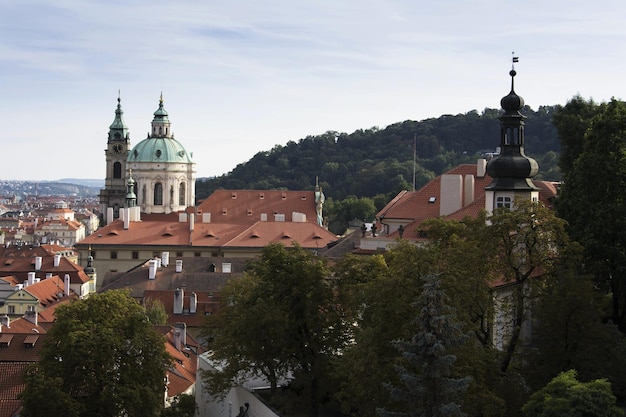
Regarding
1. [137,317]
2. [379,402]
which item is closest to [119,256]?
[137,317]

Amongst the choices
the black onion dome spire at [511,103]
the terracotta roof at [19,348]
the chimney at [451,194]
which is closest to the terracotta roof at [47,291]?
the terracotta roof at [19,348]

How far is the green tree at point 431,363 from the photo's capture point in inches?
1091

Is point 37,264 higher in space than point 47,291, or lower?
higher

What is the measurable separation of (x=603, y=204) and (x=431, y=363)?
1315cm

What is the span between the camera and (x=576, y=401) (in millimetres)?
27500

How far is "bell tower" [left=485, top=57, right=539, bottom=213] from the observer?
41.6 metres

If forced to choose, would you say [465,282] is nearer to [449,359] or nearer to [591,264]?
[449,359]

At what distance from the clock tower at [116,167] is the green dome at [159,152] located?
1651 centimetres

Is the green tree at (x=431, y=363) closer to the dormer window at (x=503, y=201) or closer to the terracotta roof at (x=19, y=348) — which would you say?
the dormer window at (x=503, y=201)

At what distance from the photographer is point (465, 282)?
31.3 meters

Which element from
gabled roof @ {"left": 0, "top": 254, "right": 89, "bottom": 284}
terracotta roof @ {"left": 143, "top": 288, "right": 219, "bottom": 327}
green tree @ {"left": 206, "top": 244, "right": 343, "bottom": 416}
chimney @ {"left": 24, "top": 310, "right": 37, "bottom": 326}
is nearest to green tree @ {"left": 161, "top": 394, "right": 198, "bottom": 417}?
green tree @ {"left": 206, "top": 244, "right": 343, "bottom": 416}

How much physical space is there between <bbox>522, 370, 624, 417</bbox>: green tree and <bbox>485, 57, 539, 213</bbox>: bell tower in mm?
13836

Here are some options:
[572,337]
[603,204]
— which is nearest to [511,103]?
[603,204]

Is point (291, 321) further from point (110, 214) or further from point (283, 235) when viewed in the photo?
point (110, 214)
